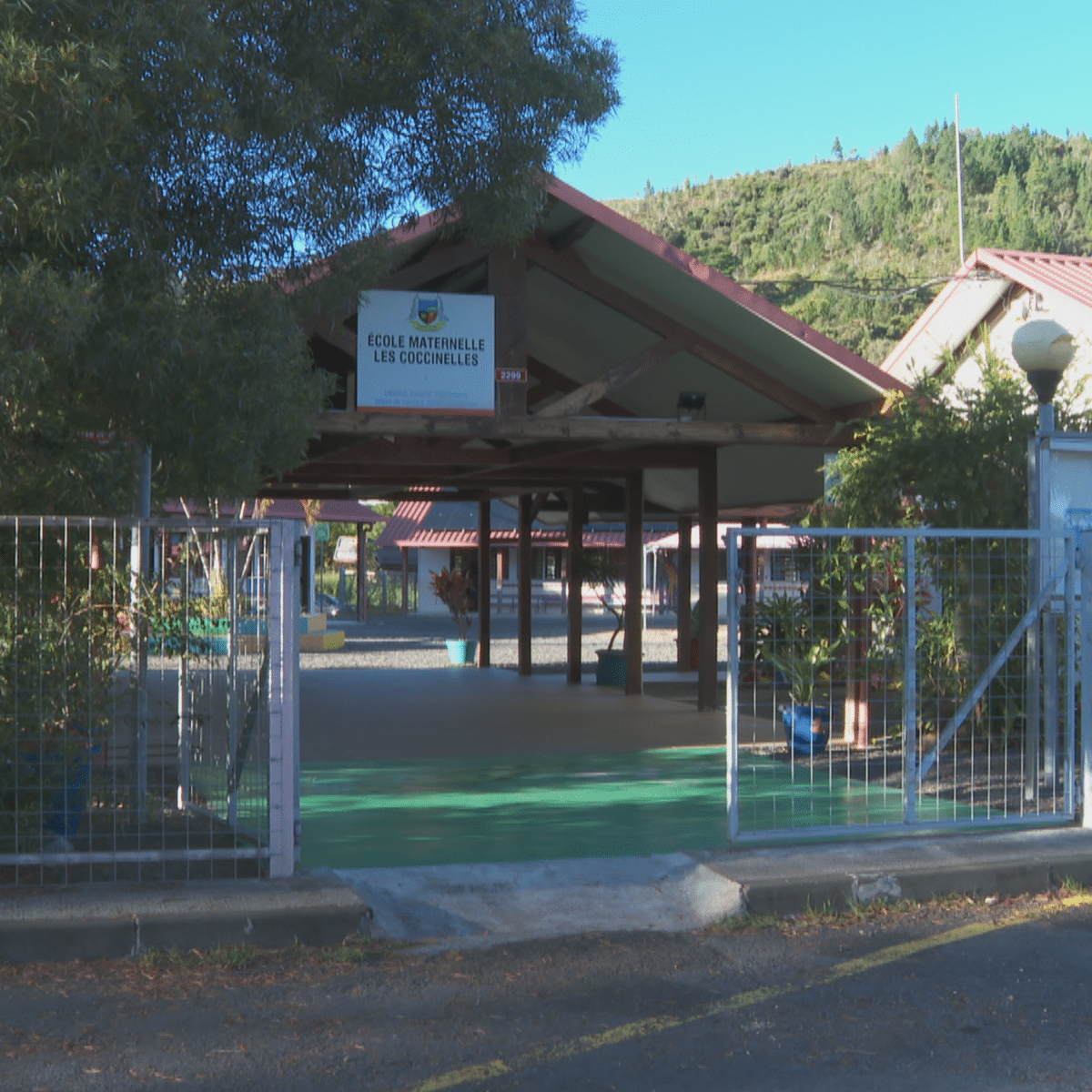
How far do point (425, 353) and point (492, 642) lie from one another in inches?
780

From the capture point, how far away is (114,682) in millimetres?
6660

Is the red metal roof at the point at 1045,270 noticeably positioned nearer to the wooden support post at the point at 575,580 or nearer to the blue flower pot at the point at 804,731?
the wooden support post at the point at 575,580

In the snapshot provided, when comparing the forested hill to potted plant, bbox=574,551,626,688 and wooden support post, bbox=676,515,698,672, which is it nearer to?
wooden support post, bbox=676,515,698,672

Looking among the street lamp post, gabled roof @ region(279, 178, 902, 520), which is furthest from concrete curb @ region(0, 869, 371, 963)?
the street lamp post

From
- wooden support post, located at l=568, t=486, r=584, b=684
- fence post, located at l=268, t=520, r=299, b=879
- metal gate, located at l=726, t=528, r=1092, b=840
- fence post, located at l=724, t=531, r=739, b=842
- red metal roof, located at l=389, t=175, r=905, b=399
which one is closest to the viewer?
fence post, located at l=268, t=520, r=299, b=879

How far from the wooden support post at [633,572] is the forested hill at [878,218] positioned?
4946cm

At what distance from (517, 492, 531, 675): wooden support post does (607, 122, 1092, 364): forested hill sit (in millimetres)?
45969

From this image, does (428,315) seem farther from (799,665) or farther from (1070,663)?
(1070,663)

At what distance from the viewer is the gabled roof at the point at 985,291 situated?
68.2 feet

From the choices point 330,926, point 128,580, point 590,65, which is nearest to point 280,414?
point 128,580

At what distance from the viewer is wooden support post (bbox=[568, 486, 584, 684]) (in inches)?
719

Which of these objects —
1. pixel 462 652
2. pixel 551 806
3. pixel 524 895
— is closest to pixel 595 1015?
pixel 524 895

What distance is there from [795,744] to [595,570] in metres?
7.99

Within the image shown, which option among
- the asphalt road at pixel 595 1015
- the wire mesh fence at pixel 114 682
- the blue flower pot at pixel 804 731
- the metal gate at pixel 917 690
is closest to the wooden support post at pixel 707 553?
the metal gate at pixel 917 690
